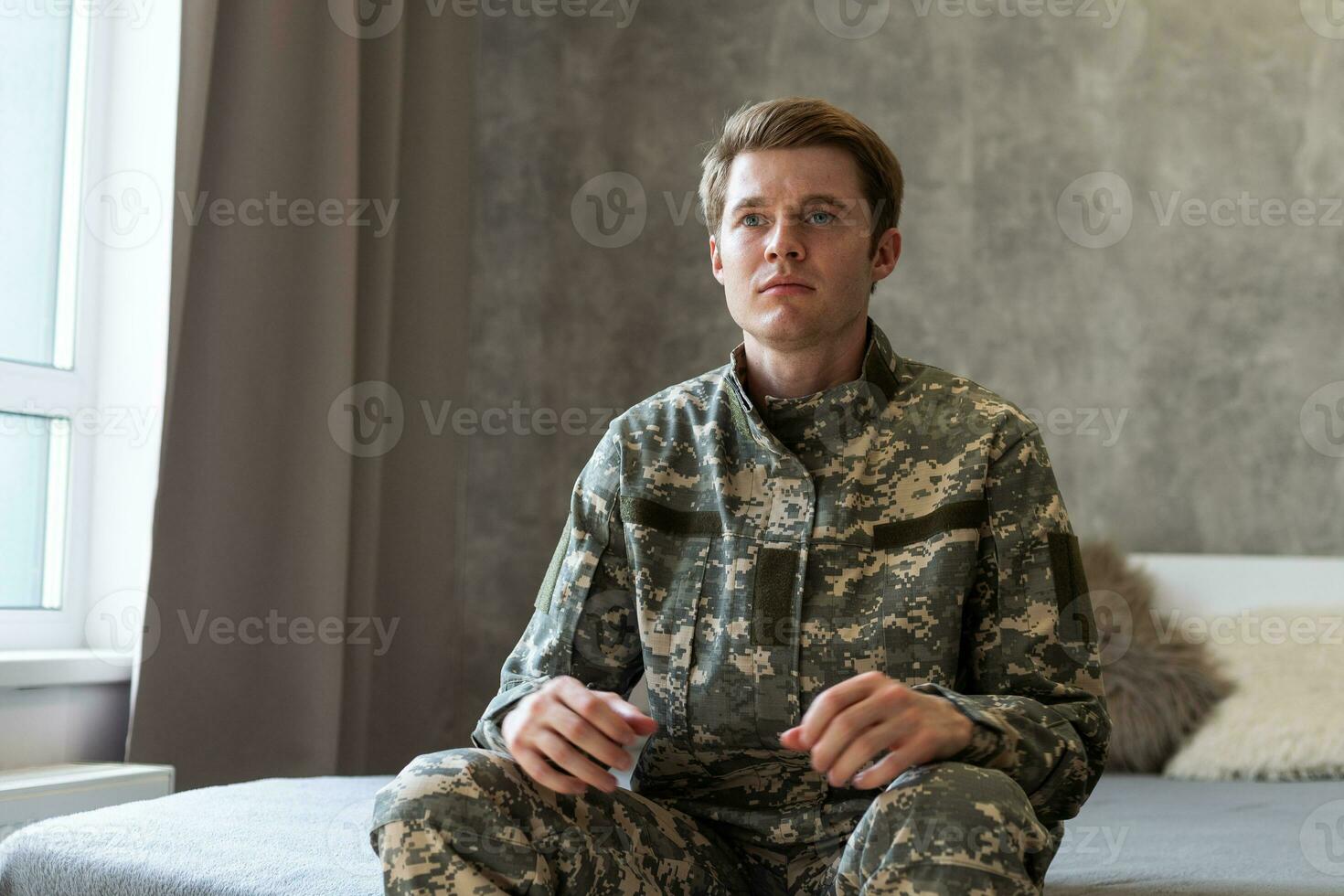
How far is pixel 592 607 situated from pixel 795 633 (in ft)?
0.74

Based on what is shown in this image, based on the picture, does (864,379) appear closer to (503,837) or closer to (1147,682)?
(503,837)

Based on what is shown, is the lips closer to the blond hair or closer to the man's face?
the man's face

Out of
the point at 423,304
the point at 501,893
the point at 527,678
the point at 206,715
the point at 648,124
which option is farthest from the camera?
the point at 648,124

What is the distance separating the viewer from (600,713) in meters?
1.12

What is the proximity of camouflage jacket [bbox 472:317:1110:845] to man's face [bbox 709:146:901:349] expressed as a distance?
0.07 metres

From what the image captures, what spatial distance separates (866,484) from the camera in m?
1.39

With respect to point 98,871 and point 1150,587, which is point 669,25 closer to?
point 1150,587

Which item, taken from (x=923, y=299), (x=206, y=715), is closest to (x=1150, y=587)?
(x=923, y=299)

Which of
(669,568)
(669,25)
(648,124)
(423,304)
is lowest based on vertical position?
(669,568)

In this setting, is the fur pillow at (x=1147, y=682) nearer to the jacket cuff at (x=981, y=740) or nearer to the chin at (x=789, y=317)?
the chin at (x=789, y=317)

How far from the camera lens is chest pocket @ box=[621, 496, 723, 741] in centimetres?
136

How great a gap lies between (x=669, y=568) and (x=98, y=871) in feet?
2.27

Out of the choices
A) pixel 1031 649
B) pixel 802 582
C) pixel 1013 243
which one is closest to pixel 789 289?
pixel 802 582

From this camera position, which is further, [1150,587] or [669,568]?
[1150,587]
